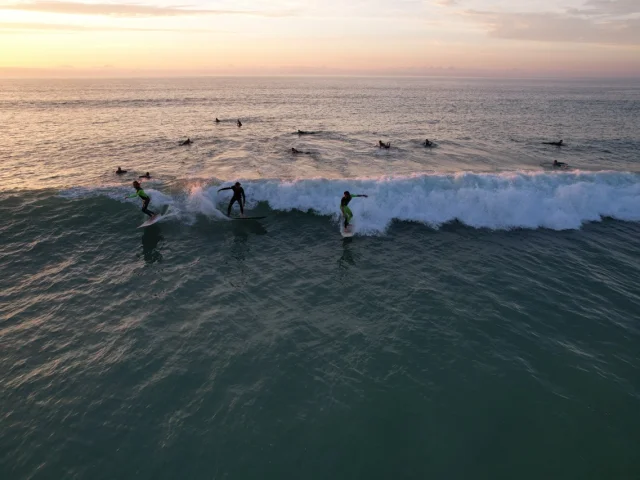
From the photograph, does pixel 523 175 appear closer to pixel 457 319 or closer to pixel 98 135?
pixel 457 319

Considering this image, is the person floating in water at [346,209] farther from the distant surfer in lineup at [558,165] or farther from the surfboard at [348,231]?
the distant surfer in lineup at [558,165]

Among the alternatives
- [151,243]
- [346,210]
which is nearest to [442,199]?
[346,210]

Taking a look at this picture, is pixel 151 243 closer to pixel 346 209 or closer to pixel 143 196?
pixel 143 196

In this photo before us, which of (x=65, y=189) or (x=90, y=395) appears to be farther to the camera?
(x=65, y=189)

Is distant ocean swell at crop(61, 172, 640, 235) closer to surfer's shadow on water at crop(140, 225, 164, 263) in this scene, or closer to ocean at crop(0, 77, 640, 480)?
ocean at crop(0, 77, 640, 480)

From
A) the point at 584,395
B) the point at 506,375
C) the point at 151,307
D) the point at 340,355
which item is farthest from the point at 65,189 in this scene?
the point at 584,395

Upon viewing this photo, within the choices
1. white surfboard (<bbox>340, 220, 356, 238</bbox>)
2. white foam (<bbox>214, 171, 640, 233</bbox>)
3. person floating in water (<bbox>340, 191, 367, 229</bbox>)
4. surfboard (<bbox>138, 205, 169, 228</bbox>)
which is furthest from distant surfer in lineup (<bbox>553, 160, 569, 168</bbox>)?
surfboard (<bbox>138, 205, 169, 228</bbox>)

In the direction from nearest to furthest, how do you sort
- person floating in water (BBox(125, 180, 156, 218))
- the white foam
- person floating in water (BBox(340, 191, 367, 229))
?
person floating in water (BBox(340, 191, 367, 229)), person floating in water (BBox(125, 180, 156, 218)), the white foam
